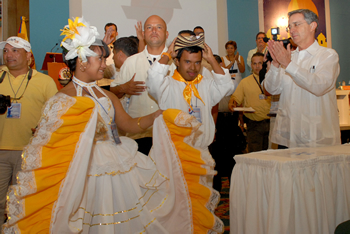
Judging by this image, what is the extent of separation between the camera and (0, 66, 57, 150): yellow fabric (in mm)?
3023

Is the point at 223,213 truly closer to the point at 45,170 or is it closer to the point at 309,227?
the point at 309,227

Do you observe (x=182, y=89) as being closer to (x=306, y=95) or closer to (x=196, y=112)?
(x=196, y=112)

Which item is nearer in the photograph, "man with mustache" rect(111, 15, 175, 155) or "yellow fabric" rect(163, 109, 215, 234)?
"yellow fabric" rect(163, 109, 215, 234)

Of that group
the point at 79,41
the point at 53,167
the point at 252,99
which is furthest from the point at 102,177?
the point at 252,99

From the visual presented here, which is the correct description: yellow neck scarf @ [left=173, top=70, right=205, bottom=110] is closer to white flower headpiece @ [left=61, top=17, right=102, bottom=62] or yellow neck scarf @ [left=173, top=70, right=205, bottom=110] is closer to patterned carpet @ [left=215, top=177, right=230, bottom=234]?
white flower headpiece @ [left=61, top=17, right=102, bottom=62]

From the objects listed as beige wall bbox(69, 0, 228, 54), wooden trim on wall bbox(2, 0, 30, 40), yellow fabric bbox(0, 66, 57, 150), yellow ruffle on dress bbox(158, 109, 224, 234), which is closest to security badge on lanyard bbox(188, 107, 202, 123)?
yellow ruffle on dress bbox(158, 109, 224, 234)

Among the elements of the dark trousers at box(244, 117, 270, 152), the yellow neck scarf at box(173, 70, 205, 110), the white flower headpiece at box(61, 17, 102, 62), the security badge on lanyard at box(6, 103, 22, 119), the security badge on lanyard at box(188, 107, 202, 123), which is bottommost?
the dark trousers at box(244, 117, 270, 152)

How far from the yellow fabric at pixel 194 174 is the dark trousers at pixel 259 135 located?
2787mm

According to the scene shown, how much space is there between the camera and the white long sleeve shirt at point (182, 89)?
2766 millimetres

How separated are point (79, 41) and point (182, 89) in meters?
1.17

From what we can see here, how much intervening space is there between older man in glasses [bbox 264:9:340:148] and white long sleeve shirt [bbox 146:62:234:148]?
1.65 feet

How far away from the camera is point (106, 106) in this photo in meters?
2.17

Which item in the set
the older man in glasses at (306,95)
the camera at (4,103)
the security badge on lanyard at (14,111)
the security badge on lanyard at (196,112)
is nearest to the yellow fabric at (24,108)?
the security badge on lanyard at (14,111)

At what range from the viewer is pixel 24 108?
3.10 m
